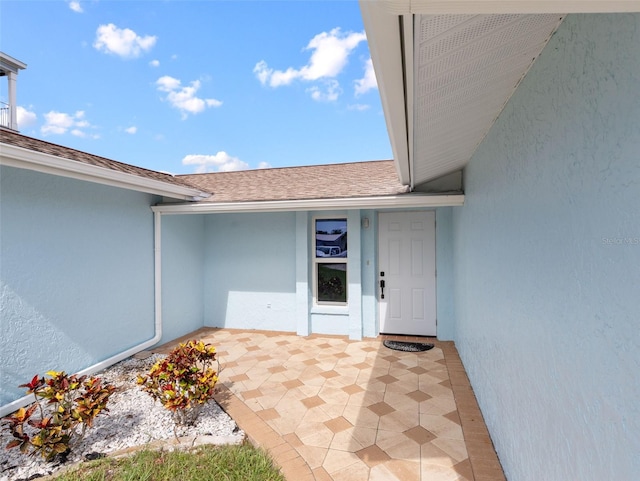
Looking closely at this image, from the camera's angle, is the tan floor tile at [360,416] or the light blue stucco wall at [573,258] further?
the tan floor tile at [360,416]

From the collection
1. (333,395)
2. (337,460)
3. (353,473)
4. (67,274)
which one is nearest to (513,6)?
(353,473)

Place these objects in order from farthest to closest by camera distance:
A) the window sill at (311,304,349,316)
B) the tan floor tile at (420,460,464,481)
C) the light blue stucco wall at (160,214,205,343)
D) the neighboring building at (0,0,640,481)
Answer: the window sill at (311,304,349,316) < the light blue stucco wall at (160,214,205,343) < the tan floor tile at (420,460,464,481) < the neighboring building at (0,0,640,481)

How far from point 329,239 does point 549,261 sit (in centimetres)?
575

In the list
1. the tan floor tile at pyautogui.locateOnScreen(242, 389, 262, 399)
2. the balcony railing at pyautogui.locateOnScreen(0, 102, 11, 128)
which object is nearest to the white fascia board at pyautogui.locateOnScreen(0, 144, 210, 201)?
the tan floor tile at pyautogui.locateOnScreen(242, 389, 262, 399)

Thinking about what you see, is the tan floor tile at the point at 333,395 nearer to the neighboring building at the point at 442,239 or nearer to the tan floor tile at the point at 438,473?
the tan floor tile at the point at 438,473

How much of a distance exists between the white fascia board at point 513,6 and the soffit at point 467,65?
20.1 inches

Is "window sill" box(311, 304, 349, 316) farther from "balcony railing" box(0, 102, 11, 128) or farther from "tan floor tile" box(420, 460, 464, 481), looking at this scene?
"balcony railing" box(0, 102, 11, 128)

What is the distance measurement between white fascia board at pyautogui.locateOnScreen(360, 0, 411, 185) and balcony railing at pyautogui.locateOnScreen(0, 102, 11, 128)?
1368 centimetres

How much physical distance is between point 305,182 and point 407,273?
3171mm

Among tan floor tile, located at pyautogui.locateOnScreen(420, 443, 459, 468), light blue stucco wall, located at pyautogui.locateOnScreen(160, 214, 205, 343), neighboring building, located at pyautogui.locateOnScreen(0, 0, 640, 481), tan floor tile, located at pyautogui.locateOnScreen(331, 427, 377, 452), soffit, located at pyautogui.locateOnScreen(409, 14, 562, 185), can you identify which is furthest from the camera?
light blue stucco wall, located at pyautogui.locateOnScreen(160, 214, 205, 343)

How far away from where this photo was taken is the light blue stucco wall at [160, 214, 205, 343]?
6914 mm

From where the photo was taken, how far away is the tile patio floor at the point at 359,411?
122 inches

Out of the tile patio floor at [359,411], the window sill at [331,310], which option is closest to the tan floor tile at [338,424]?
the tile patio floor at [359,411]

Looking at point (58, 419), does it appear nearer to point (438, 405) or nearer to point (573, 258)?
point (438, 405)
